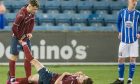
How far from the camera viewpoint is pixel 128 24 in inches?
478

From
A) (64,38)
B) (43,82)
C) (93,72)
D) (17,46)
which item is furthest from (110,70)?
(43,82)

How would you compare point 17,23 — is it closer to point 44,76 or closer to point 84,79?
point 44,76

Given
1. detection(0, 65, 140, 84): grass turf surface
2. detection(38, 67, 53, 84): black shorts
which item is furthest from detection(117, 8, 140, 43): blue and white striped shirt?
detection(38, 67, 53, 84): black shorts

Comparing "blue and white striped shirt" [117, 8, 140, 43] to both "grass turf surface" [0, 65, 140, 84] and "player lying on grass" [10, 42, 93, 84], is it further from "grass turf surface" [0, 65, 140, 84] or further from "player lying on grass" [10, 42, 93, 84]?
"player lying on grass" [10, 42, 93, 84]

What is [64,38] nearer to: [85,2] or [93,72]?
[93,72]

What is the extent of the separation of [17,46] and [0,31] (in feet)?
16.6

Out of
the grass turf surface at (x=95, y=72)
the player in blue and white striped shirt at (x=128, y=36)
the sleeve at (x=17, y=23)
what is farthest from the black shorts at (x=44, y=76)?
the player in blue and white striped shirt at (x=128, y=36)

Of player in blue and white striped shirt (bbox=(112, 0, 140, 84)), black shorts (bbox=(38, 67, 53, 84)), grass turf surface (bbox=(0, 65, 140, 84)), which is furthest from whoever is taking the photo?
grass turf surface (bbox=(0, 65, 140, 84))

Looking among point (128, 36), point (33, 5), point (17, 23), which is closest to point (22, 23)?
point (17, 23)

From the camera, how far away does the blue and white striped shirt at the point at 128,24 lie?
1207 centimetres

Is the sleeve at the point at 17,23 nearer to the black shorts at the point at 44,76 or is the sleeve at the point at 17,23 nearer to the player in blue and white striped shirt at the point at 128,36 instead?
the black shorts at the point at 44,76

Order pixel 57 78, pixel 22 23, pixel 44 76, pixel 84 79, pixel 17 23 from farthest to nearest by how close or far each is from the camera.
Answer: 1. pixel 22 23
2. pixel 17 23
3. pixel 57 78
4. pixel 44 76
5. pixel 84 79

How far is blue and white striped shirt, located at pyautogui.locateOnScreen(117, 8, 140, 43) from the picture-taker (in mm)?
12070

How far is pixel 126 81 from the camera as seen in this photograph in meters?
12.7
